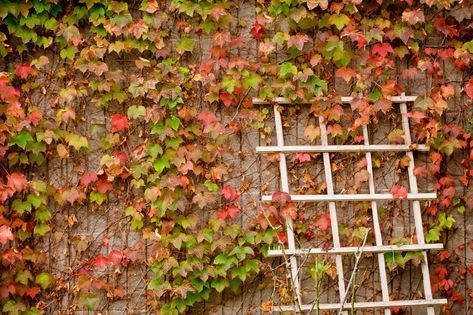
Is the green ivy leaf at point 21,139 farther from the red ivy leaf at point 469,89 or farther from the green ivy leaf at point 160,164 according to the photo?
the red ivy leaf at point 469,89

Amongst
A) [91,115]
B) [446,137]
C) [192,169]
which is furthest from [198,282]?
[446,137]

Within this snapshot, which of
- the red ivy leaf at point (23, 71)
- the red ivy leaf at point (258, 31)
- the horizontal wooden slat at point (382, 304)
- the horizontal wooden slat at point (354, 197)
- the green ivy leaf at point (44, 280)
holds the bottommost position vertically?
the horizontal wooden slat at point (382, 304)

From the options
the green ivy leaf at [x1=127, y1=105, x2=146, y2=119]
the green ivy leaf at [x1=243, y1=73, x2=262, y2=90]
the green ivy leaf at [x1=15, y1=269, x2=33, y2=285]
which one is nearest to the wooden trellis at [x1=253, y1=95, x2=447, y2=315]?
the green ivy leaf at [x1=243, y1=73, x2=262, y2=90]

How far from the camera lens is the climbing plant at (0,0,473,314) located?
3.94 metres

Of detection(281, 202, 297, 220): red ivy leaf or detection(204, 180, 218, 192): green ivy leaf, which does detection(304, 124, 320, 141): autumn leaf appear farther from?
detection(204, 180, 218, 192): green ivy leaf

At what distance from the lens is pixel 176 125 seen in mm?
3984

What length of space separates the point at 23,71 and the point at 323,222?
2008 millimetres

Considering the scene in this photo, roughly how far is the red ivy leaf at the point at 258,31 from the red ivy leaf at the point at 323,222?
1.18m

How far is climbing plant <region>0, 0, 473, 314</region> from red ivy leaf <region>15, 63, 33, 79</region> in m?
0.01

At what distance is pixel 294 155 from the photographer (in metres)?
4.07

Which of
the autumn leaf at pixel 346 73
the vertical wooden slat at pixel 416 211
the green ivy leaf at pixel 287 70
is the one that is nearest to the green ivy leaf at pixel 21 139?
the green ivy leaf at pixel 287 70

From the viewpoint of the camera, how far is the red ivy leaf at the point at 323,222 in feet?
13.0

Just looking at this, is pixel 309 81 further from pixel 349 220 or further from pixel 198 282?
pixel 198 282

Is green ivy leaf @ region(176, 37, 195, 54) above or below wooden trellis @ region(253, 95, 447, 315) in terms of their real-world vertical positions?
above
